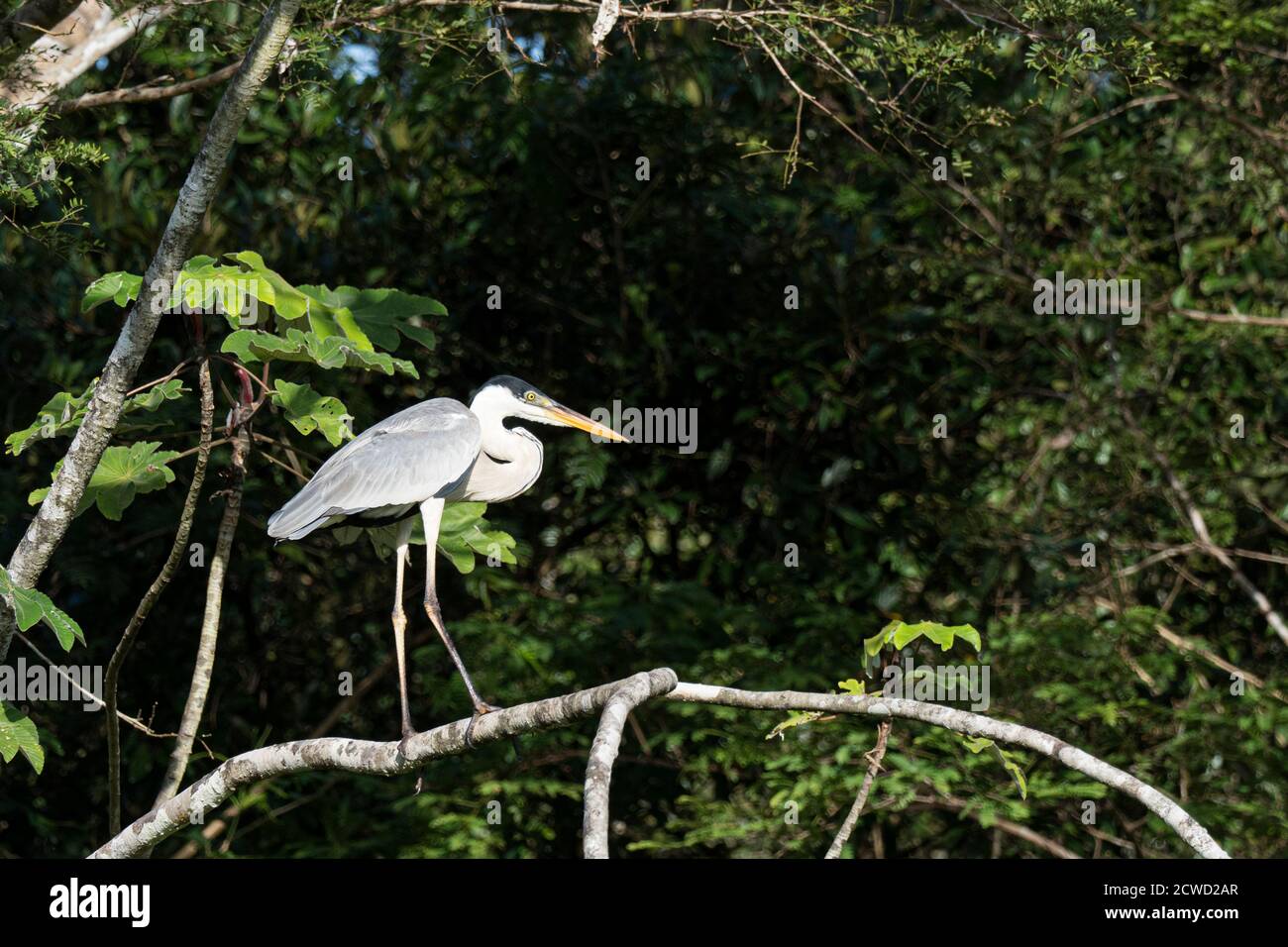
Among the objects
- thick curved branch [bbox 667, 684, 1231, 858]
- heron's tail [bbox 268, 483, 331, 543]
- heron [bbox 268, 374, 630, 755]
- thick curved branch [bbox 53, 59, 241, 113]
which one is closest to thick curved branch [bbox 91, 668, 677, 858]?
thick curved branch [bbox 667, 684, 1231, 858]

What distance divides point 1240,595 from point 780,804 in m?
2.89

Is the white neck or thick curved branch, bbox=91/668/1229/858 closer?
thick curved branch, bbox=91/668/1229/858

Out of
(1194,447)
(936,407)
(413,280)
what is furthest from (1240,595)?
(413,280)

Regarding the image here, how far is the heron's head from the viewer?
5.03 m

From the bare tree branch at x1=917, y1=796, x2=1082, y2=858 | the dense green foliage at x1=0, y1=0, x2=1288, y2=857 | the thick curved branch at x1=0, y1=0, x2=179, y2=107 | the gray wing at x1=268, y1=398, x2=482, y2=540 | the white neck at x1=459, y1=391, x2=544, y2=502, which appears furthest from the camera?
the dense green foliage at x1=0, y1=0, x2=1288, y2=857

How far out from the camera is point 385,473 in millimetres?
4363

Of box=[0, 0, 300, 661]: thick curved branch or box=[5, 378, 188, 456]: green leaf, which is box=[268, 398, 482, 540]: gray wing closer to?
box=[5, 378, 188, 456]: green leaf

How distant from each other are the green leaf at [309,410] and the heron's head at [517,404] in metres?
0.83

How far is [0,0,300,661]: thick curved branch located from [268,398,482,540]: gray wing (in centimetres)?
60

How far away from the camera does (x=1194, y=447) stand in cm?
719

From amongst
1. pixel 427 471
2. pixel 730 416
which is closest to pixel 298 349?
pixel 427 471

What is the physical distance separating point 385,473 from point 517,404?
2.65 ft

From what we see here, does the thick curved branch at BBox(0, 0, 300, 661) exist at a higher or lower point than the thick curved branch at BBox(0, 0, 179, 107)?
lower

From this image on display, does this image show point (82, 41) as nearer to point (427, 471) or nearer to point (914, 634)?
point (427, 471)
